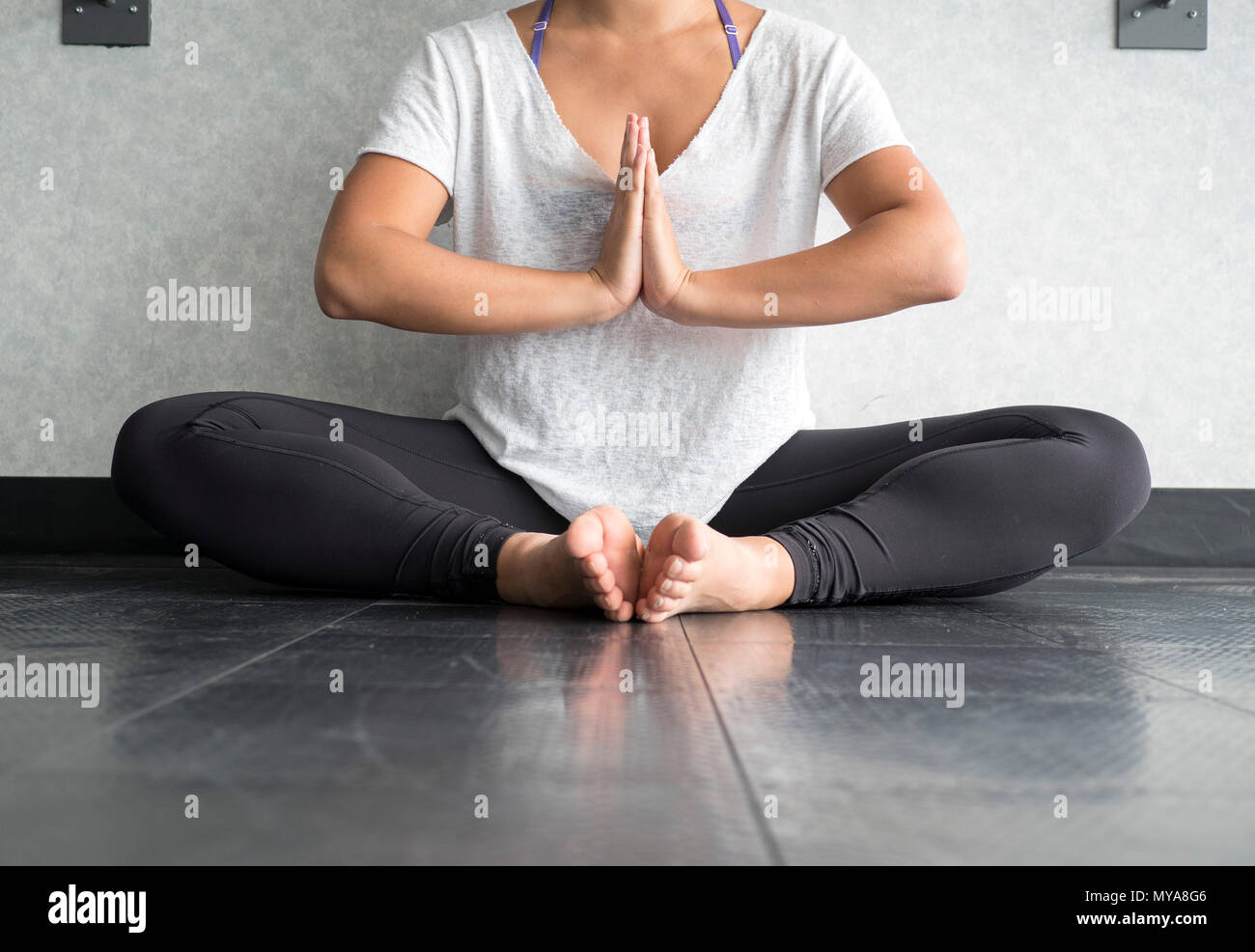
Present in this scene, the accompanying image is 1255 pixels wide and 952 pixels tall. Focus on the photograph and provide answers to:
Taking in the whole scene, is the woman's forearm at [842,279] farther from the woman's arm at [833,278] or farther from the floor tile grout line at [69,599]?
the floor tile grout line at [69,599]

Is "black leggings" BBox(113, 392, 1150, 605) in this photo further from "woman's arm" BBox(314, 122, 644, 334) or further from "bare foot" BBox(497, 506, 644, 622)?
"woman's arm" BBox(314, 122, 644, 334)

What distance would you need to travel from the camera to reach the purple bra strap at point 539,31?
1370mm

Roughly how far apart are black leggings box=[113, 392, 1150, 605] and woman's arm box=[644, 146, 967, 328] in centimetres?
20

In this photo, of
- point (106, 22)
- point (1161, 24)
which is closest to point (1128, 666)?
point (1161, 24)

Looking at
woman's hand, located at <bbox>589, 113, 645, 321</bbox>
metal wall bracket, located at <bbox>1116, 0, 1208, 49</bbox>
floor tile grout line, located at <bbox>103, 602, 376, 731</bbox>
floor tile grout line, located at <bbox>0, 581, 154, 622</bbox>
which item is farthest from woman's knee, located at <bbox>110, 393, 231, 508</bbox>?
metal wall bracket, located at <bbox>1116, 0, 1208, 49</bbox>

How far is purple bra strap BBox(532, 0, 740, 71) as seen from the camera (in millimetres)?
1366

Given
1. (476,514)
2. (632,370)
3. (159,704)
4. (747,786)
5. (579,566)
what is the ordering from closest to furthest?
(747,786), (159,704), (579,566), (476,514), (632,370)

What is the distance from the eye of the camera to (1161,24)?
1.74 meters

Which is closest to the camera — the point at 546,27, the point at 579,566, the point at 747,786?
the point at 747,786

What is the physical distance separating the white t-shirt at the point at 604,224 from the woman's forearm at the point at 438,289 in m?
0.12

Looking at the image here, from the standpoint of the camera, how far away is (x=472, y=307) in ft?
3.79

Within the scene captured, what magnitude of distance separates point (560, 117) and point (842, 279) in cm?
46

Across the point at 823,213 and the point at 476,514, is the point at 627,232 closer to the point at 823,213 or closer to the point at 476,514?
the point at 476,514
